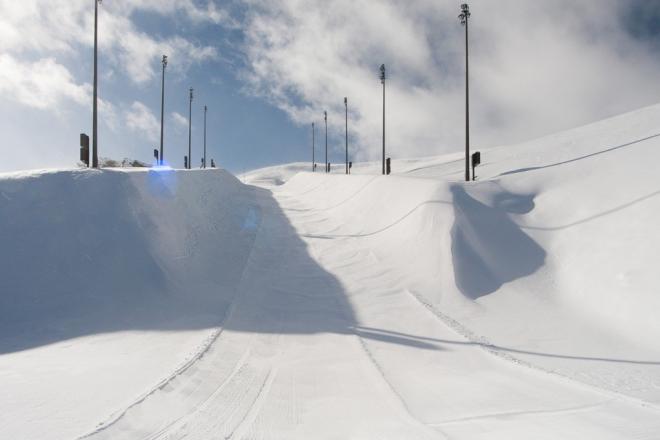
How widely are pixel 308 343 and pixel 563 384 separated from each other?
447 cm

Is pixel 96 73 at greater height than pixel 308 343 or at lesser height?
greater

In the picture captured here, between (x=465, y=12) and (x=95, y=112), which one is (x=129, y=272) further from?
(x=465, y=12)

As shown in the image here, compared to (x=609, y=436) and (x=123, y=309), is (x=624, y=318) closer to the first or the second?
(x=609, y=436)

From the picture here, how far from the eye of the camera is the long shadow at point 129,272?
8.10 m

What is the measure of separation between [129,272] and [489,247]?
11.0 meters

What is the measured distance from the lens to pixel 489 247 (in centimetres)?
1240

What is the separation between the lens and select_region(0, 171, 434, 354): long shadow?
8.10m

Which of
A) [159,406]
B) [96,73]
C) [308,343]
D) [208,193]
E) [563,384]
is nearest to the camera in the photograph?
[159,406]

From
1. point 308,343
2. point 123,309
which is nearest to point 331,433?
point 308,343

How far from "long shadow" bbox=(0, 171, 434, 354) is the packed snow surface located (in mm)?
56

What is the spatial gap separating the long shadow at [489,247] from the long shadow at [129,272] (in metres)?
4.05

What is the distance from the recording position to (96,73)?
15.8 meters

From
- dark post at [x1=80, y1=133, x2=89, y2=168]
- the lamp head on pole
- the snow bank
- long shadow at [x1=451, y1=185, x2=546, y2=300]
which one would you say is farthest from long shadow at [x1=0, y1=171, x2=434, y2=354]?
the lamp head on pole

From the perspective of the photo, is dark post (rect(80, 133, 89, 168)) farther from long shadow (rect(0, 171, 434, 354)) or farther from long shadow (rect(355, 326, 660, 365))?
long shadow (rect(355, 326, 660, 365))
